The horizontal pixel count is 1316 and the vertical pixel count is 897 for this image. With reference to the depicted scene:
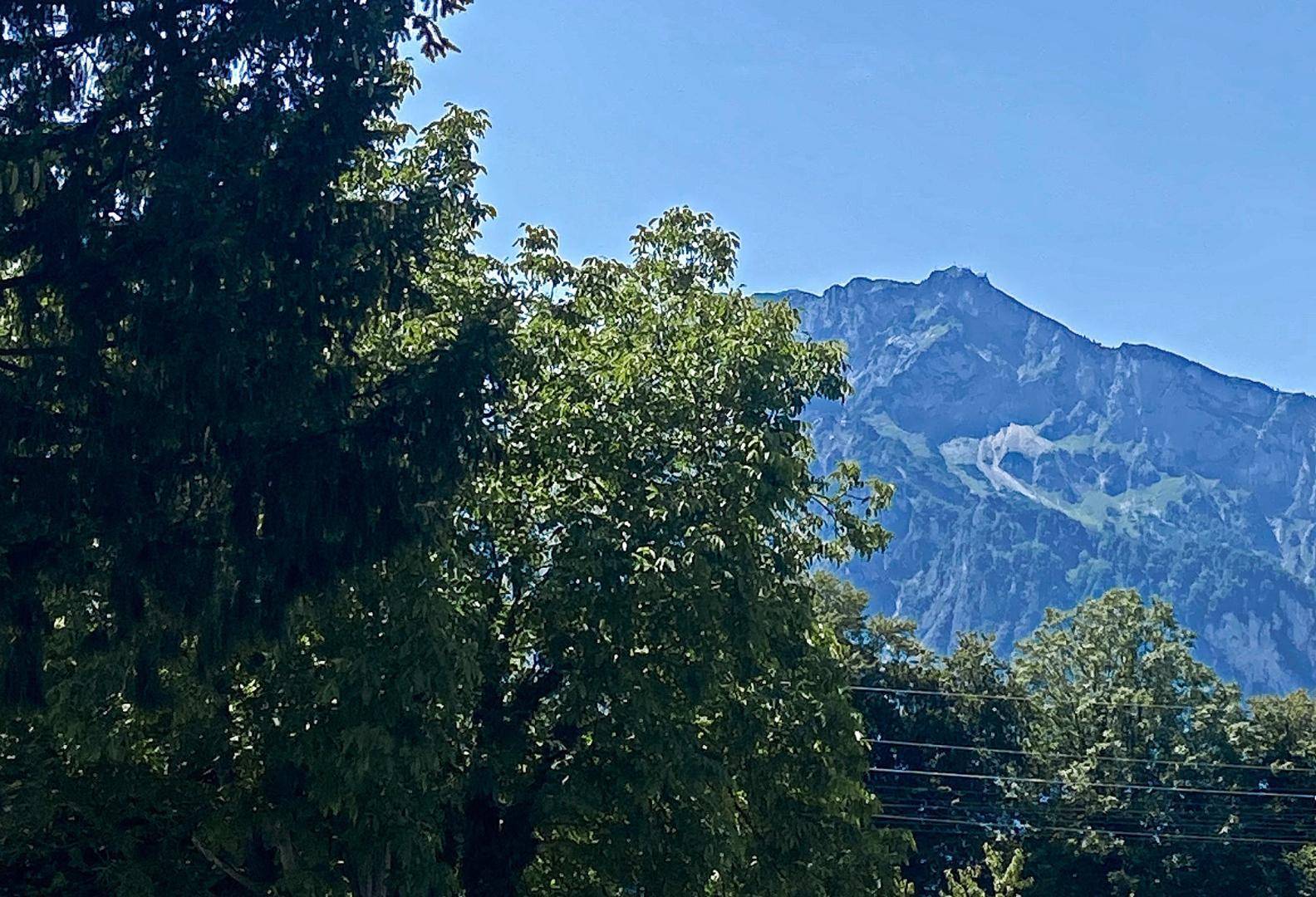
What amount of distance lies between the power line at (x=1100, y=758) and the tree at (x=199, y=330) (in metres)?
38.0

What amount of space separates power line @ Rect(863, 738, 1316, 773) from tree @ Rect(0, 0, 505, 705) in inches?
1498

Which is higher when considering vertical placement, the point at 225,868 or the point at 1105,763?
the point at 1105,763

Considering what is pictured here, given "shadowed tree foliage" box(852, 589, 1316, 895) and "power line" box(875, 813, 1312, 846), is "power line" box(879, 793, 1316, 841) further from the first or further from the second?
"power line" box(875, 813, 1312, 846)

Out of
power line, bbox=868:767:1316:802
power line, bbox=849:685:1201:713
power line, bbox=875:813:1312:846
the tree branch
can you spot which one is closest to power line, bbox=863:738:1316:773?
power line, bbox=868:767:1316:802

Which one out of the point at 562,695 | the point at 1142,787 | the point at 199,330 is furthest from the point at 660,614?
the point at 1142,787

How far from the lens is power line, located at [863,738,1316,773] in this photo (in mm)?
49281

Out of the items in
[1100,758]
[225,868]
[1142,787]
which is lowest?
[225,868]

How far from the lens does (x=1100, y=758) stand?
49844mm

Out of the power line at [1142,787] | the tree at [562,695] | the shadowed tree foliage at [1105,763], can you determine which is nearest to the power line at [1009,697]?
the shadowed tree foliage at [1105,763]

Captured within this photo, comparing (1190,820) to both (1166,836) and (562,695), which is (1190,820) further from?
(562,695)

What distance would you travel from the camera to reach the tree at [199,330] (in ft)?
35.4

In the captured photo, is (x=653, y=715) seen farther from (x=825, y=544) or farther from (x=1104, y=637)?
(x=1104, y=637)

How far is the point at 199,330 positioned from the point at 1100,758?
143 ft

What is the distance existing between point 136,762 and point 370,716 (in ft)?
10.3
